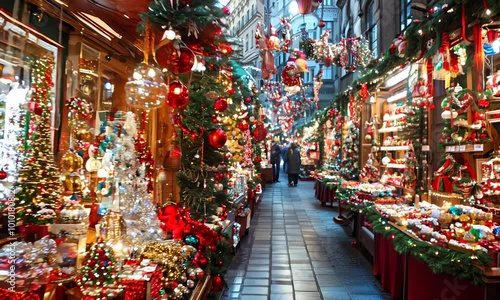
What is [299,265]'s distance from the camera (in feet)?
17.7

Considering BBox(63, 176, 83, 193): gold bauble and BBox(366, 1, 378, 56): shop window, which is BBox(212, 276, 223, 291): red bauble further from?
BBox(366, 1, 378, 56): shop window

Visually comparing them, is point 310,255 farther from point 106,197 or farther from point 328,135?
point 328,135

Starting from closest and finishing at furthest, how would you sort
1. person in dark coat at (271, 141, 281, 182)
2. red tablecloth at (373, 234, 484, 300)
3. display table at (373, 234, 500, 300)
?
display table at (373, 234, 500, 300) → red tablecloth at (373, 234, 484, 300) → person in dark coat at (271, 141, 281, 182)

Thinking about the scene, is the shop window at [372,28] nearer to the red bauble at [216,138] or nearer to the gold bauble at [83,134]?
the red bauble at [216,138]

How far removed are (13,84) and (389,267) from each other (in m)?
4.17

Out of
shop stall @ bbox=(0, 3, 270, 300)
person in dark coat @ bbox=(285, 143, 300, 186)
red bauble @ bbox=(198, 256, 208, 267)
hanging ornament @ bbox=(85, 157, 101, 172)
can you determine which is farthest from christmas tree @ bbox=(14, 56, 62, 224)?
person in dark coat @ bbox=(285, 143, 300, 186)

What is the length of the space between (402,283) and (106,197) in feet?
10.5

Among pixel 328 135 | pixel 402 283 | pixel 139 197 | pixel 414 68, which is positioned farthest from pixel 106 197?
pixel 328 135

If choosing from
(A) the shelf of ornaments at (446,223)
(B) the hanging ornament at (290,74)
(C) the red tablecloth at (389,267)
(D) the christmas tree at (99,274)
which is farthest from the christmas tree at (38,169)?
(B) the hanging ornament at (290,74)

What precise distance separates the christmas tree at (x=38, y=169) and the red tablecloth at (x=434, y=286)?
3020 millimetres

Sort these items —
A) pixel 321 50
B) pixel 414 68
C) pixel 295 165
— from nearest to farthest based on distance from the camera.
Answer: pixel 414 68, pixel 321 50, pixel 295 165

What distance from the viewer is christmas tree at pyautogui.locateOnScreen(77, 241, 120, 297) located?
201cm

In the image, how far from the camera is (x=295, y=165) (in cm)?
1766

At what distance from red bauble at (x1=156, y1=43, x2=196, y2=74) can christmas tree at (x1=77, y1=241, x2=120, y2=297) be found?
1.48m
